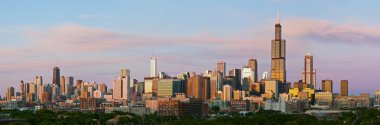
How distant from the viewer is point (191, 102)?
6969 inches

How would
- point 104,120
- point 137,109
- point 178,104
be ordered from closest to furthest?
point 104,120 → point 178,104 → point 137,109

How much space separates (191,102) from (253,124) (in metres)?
78.9

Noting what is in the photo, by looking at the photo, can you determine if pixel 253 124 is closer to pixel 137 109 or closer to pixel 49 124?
pixel 49 124

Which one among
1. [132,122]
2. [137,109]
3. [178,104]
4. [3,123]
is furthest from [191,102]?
[3,123]

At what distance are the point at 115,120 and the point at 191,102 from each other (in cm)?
5115

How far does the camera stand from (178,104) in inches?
6919

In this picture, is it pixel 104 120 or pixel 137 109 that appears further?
pixel 137 109

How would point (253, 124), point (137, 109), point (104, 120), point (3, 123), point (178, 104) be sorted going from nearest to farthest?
point (253, 124), point (3, 123), point (104, 120), point (178, 104), point (137, 109)

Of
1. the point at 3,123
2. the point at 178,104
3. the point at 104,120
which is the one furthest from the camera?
the point at 178,104

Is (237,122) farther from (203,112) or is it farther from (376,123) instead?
(203,112)

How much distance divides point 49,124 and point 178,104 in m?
75.6

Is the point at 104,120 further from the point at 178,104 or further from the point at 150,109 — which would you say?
the point at 150,109

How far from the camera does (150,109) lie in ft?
639

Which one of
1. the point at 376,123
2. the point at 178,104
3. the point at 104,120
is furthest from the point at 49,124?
the point at 178,104
